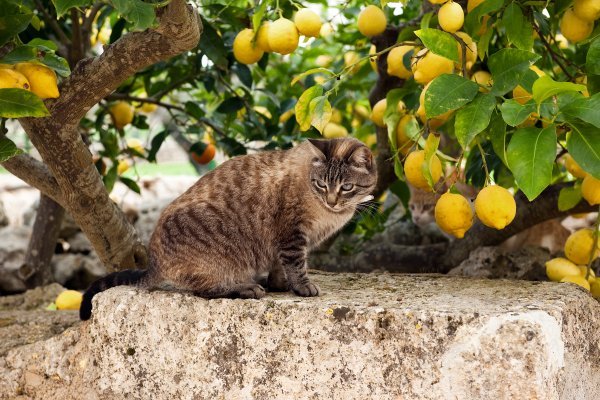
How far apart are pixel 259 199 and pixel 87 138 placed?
1.50 m

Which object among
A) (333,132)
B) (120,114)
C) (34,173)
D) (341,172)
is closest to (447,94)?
(341,172)

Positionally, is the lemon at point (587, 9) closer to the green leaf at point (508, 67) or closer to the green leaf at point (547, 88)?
the green leaf at point (508, 67)

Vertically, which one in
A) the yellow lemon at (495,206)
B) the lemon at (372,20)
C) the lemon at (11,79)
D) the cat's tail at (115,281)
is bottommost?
the cat's tail at (115,281)

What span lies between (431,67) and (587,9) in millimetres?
516

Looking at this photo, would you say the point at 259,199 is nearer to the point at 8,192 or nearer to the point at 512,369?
the point at 512,369

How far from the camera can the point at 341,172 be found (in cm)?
289

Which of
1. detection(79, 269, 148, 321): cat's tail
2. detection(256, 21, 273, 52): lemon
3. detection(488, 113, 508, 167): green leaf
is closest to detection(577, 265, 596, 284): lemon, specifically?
detection(488, 113, 508, 167): green leaf

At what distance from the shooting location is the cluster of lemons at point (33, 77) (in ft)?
6.92

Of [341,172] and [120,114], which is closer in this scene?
[341,172]

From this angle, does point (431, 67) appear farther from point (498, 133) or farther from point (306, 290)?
point (306, 290)

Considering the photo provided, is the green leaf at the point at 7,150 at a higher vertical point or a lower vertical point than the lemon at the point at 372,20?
lower

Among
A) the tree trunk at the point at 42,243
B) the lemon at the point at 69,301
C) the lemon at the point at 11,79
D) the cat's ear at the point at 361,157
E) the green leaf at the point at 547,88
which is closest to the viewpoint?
the green leaf at the point at 547,88

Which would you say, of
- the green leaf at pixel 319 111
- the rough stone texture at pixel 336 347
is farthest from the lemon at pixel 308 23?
the rough stone texture at pixel 336 347

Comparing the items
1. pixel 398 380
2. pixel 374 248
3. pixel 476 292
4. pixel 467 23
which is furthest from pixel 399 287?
pixel 374 248
